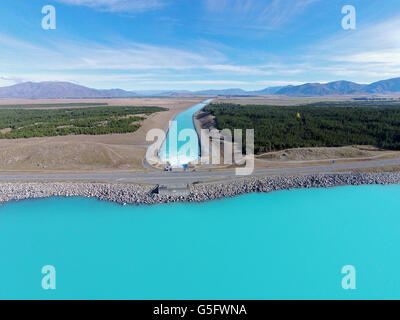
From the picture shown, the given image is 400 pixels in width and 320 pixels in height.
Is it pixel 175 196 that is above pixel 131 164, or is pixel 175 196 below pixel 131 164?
below

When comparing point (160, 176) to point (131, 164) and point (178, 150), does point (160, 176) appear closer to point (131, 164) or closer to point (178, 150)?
point (131, 164)

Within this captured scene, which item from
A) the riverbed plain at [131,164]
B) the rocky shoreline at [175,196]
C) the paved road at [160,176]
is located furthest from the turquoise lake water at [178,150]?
the rocky shoreline at [175,196]

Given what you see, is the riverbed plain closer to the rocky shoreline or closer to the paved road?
the paved road

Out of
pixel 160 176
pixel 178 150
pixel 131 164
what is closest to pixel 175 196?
pixel 160 176

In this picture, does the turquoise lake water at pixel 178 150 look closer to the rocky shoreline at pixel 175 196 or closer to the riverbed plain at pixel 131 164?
the riverbed plain at pixel 131 164

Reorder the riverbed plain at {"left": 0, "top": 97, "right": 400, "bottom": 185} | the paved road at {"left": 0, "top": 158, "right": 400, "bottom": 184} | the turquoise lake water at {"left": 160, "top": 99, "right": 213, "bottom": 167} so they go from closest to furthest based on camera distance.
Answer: the paved road at {"left": 0, "top": 158, "right": 400, "bottom": 184} < the riverbed plain at {"left": 0, "top": 97, "right": 400, "bottom": 185} < the turquoise lake water at {"left": 160, "top": 99, "right": 213, "bottom": 167}

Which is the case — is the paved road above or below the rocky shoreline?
above

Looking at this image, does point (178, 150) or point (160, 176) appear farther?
point (178, 150)

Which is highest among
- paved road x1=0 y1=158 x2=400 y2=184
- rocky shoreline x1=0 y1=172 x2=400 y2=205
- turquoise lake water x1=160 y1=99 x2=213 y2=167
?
turquoise lake water x1=160 y1=99 x2=213 y2=167

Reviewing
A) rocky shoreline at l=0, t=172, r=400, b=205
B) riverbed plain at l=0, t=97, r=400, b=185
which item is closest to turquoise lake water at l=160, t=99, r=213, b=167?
riverbed plain at l=0, t=97, r=400, b=185
